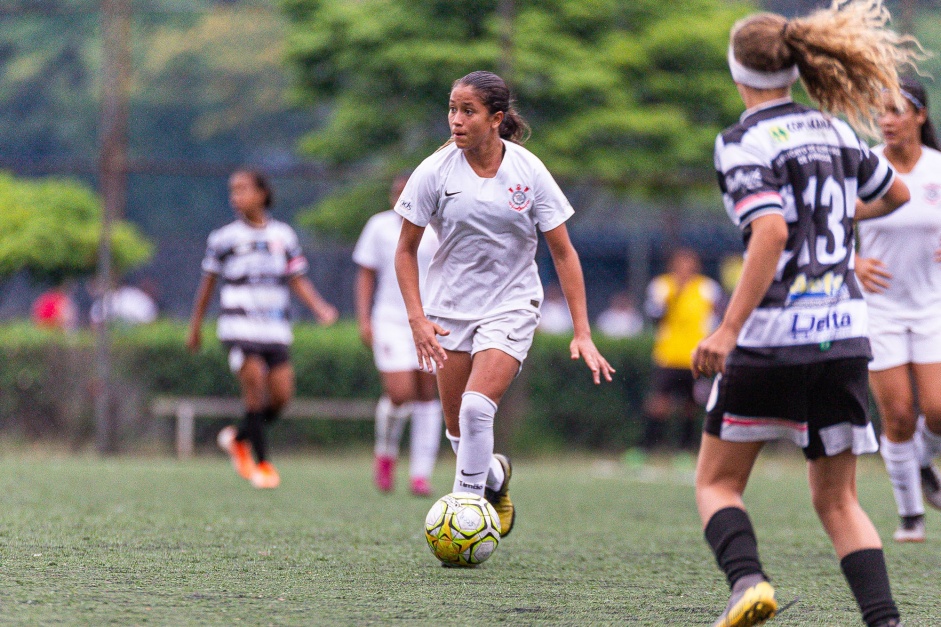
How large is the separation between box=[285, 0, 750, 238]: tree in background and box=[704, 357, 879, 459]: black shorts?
33.2 feet

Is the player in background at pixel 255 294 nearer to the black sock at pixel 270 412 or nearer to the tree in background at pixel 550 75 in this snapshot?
the black sock at pixel 270 412

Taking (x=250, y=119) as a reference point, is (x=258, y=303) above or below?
below

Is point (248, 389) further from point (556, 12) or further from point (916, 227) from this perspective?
point (556, 12)

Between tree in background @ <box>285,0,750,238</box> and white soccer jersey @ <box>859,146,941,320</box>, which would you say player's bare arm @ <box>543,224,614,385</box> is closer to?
white soccer jersey @ <box>859,146,941,320</box>

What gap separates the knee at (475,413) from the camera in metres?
5.15

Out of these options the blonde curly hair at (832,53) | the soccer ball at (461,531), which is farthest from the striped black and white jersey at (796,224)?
the soccer ball at (461,531)

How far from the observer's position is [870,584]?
12.0 feet

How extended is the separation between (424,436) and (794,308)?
5.44 meters

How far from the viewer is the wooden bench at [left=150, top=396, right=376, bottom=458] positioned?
1264 centimetres

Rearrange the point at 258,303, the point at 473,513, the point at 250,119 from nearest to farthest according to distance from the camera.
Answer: the point at 473,513, the point at 258,303, the point at 250,119

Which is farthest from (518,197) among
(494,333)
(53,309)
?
(53,309)

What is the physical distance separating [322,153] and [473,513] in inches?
437

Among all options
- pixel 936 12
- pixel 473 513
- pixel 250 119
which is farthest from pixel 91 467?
pixel 250 119

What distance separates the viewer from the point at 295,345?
43.3ft
